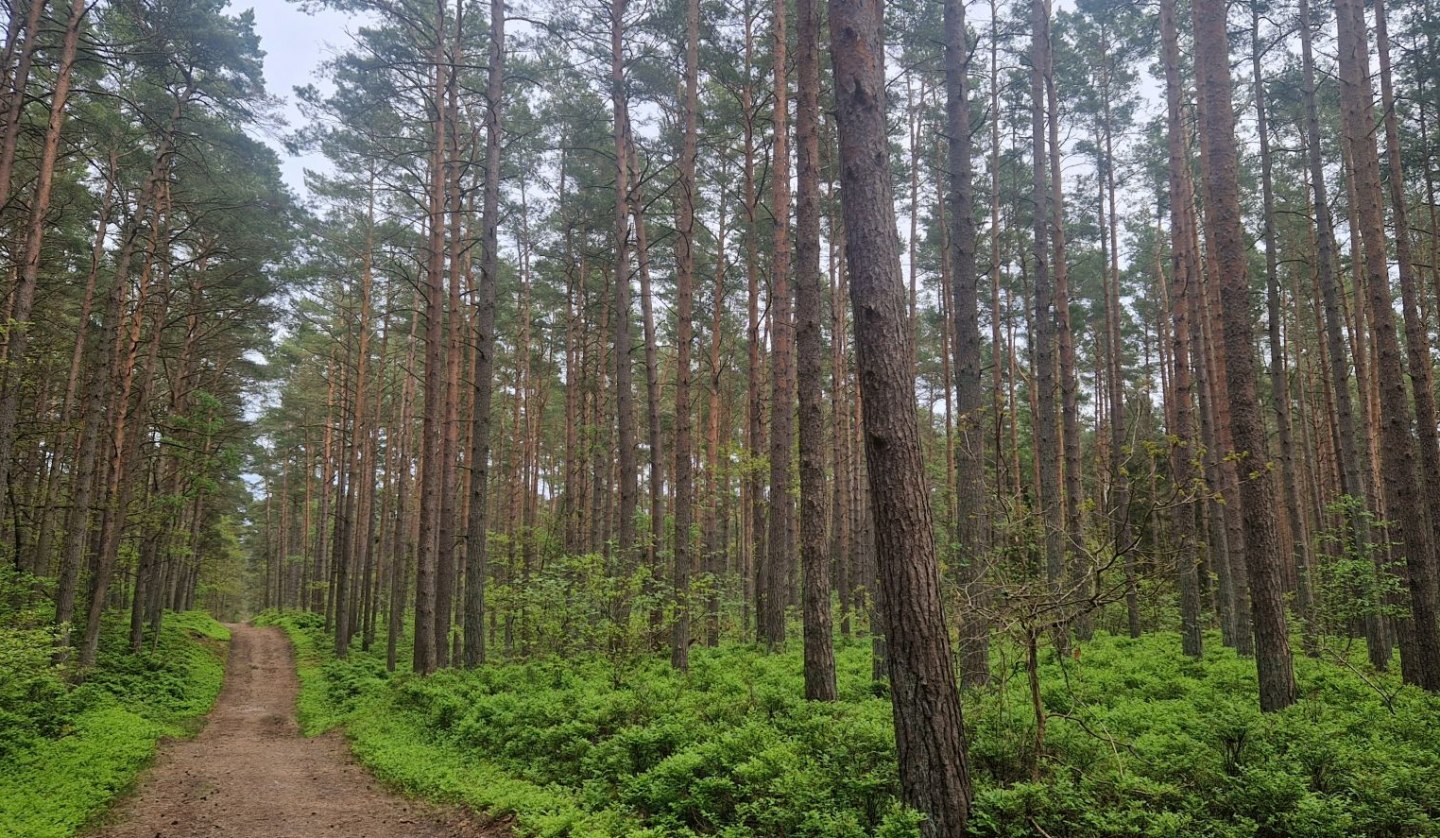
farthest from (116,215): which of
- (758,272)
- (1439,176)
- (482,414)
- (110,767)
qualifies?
(1439,176)

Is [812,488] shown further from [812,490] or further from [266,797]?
[266,797]

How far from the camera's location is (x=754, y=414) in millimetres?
17188

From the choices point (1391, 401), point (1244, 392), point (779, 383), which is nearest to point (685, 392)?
point (779, 383)

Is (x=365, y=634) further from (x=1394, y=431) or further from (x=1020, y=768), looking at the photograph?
(x=1394, y=431)

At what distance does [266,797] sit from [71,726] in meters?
4.06

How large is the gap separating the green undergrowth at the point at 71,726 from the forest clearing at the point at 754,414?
0.09 metres

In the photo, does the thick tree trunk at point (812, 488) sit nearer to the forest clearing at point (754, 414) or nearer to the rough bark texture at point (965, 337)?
the forest clearing at point (754, 414)

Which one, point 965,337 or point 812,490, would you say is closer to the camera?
point 812,490

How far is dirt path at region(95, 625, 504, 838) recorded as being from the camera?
21.9 ft

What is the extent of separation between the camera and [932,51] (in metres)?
14.8

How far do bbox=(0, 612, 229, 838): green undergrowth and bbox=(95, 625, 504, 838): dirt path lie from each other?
360 millimetres

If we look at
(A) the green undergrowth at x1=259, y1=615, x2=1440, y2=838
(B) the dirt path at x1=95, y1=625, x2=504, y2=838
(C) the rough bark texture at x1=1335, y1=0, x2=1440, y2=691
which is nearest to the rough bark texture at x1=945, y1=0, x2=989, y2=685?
(A) the green undergrowth at x1=259, y1=615, x2=1440, y2=838

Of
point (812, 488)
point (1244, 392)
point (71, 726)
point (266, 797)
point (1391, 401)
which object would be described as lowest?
point (266, 797)

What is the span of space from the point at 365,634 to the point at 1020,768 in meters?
23.1
